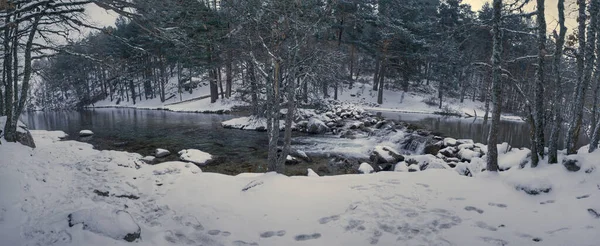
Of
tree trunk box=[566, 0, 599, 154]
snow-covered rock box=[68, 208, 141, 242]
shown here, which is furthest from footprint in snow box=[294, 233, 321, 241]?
tree trunk box=[566, 0, 599, 154]

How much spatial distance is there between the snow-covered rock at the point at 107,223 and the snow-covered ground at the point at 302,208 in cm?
2

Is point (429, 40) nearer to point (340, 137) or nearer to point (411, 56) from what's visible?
point (411, 56)

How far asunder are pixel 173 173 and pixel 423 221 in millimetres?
7435

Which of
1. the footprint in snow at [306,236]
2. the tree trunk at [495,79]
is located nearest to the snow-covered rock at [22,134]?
the footprint in snow at [306,236]

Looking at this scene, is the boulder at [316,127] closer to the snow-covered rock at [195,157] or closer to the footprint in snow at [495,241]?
the snow-covered rock at [195,157]

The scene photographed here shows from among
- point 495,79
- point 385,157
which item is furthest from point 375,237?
point 385,157

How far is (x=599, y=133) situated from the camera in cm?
764

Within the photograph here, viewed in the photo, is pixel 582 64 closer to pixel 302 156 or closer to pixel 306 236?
pixel 306 236

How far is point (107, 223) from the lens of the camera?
447 centimetres

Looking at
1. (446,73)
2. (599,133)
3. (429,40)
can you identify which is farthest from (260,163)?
(446,73)

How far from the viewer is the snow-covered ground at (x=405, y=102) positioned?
36.4 m

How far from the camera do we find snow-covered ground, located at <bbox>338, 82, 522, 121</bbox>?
36375 millimetres

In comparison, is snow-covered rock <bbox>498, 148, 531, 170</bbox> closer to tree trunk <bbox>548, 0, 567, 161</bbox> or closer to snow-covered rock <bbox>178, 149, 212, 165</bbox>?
tree trunk <bbox>548, 0, 567, 161</bbox>

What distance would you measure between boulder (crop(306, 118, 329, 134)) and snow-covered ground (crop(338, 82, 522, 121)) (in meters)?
16.2
